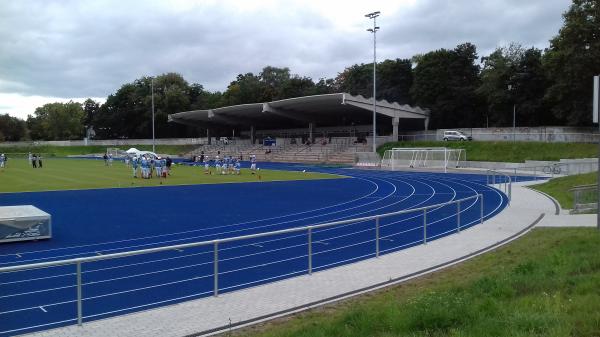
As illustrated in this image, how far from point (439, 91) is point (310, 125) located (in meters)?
19.3

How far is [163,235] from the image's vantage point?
50.0 ft

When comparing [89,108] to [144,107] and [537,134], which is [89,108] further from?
[537,134]

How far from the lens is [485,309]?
5.94 m

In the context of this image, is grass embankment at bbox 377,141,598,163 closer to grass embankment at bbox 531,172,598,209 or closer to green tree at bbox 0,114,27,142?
grass embankment at bbox 531,172,598,209

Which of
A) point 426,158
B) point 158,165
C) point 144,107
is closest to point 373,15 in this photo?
point 426,158

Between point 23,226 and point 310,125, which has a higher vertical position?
point 310,125

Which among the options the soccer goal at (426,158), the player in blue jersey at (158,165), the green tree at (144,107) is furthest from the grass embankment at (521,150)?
the green tree at (144,107)

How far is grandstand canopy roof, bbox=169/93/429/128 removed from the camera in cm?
6169

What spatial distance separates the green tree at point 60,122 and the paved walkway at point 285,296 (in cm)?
12364

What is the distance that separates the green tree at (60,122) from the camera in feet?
400

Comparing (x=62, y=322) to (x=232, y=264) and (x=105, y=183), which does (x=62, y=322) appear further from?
(x=105, y=183)

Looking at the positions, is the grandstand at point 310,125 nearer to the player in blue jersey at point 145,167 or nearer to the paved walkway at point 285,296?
the player in blue jersey at point 145,167

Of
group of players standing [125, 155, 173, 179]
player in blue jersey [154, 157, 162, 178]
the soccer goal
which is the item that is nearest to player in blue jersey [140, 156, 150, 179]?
group of players standing [125, 155, 173, 179]

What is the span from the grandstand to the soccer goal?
798 centimetres
